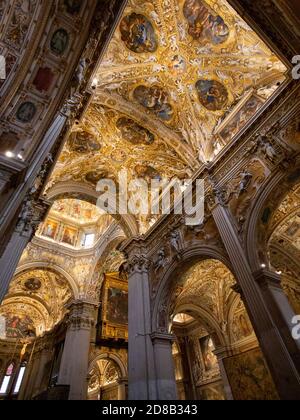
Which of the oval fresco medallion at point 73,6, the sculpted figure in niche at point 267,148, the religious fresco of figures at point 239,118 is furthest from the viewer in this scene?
the religious fresco of figures at point 239,118

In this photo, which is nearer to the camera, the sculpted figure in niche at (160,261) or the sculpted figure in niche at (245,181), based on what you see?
the sculpted figure in niche at (245,181)

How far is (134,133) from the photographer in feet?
37.7

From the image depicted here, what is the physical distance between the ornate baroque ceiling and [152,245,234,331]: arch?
3.76m

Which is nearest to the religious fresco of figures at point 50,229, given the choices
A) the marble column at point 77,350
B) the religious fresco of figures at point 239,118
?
the marble column at point 77,350

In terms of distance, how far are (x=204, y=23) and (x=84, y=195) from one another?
855cm

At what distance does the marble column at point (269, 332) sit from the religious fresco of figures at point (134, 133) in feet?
20.9

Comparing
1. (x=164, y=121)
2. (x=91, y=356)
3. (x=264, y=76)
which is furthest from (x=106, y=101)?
(x=91, y=356)

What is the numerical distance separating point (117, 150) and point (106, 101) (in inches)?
89.0

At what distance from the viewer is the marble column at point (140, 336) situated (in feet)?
26.5

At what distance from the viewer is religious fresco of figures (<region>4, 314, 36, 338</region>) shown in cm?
2225

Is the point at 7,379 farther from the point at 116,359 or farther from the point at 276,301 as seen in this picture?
the point at 276,301

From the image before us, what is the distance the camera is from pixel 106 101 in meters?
10.3

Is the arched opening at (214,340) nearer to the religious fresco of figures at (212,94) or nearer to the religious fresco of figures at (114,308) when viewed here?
the religious fresco of figures at (114,308)

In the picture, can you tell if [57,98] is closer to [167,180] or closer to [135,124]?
[135,124]
